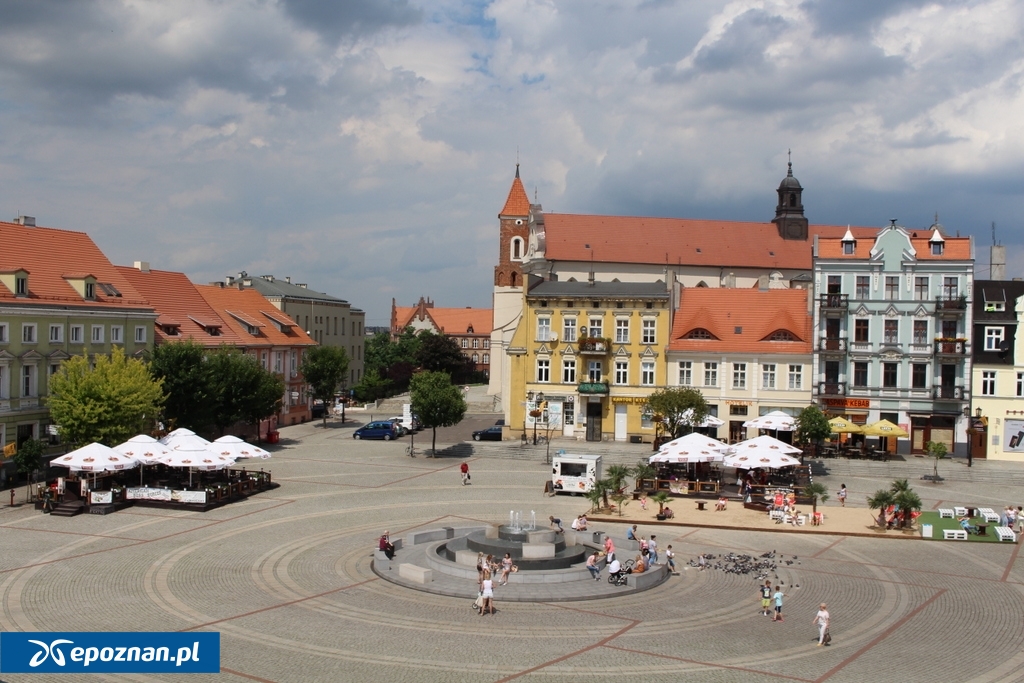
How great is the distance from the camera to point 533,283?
6128 cm

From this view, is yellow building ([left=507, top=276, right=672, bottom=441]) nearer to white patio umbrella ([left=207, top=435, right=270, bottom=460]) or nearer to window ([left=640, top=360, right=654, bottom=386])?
window ([left=640, top=360, right=654, bottom=386])

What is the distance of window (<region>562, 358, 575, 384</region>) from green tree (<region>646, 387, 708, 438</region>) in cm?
795

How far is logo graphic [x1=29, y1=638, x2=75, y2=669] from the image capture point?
19.2 meters

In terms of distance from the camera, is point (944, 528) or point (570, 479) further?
point (570, 479)

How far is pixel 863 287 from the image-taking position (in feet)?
187

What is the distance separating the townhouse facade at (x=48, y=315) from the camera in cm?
4569

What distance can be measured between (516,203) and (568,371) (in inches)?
1673

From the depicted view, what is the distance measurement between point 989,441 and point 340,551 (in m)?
41.1

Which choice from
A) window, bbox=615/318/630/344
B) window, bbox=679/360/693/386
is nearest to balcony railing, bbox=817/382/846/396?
window, bbox=679/360/693/386

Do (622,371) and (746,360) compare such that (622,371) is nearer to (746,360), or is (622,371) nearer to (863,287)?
(746,360)

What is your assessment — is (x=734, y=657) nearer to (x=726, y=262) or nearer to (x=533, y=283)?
(x=533, y=283)

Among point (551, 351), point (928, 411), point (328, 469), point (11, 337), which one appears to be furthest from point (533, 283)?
point (11, 337)

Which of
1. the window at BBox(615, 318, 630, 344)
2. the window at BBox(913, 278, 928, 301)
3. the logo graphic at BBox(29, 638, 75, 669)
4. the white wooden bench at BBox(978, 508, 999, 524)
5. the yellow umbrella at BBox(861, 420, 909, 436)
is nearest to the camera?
the logo graphic at BBox(29, 638, 75, 669)

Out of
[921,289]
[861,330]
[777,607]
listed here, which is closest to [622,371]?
[861,330]
